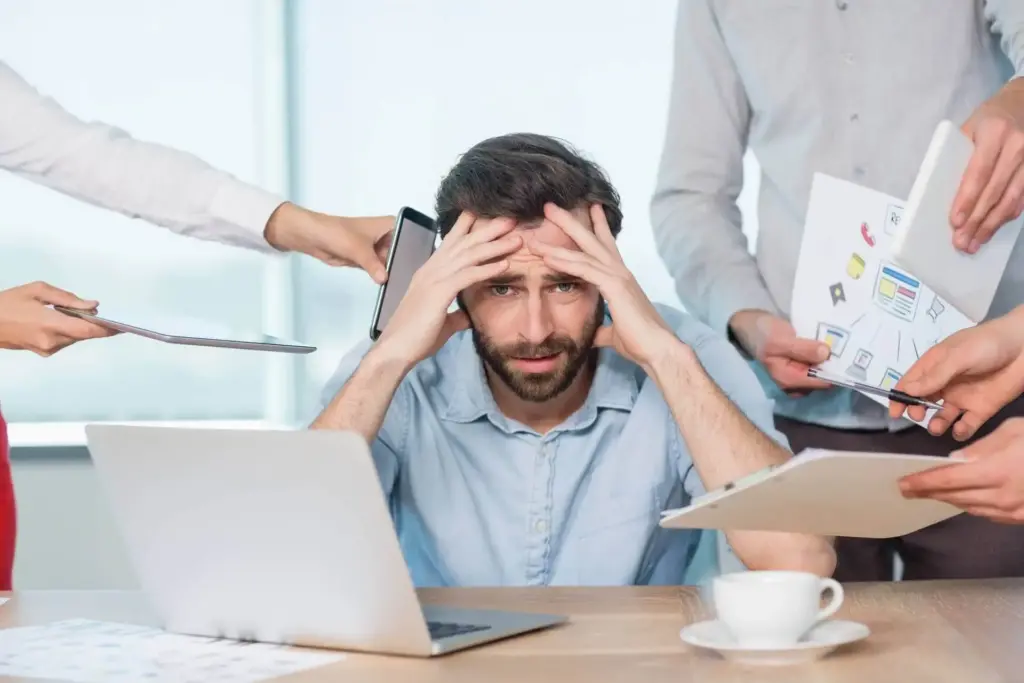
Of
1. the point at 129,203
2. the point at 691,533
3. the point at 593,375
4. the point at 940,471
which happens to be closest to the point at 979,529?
the point at 691,533

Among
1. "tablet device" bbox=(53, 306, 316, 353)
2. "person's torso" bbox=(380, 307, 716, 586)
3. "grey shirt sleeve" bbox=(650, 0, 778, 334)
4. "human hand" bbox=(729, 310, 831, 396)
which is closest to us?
"tablet device" bbox=(53, 306, 316, 353)

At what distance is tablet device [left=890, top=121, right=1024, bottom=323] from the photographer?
61.7 inches

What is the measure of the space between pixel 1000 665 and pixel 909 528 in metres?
0.26

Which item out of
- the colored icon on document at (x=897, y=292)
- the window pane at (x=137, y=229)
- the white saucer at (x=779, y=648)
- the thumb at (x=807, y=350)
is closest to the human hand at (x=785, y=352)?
the thumb at (x=807, y=350)

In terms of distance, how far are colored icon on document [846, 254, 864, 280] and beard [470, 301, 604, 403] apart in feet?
1.22

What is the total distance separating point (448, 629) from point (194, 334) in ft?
1.32

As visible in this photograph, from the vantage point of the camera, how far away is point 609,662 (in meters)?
1.03

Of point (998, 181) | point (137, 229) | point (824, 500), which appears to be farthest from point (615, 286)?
point (137, 229)

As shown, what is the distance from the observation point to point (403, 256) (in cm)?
176

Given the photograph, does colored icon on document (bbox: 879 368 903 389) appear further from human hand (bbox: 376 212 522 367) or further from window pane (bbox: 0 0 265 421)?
window pane (bbox: 0 0 265 421)

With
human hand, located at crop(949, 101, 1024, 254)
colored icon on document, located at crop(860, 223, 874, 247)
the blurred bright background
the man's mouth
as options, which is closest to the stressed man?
the man's mouth

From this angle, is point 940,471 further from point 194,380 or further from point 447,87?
point 194,380

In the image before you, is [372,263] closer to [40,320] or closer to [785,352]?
[40,320]

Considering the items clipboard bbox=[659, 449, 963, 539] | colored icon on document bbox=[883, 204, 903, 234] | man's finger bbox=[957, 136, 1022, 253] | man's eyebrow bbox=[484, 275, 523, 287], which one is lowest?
clipboard bbox=[659, 449, 963, 539]
